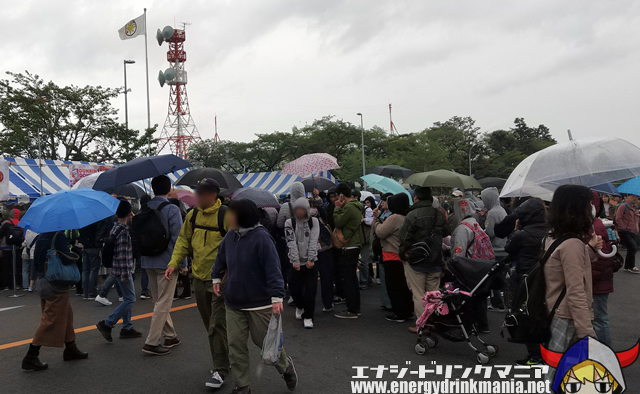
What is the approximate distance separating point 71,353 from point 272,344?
267 cm

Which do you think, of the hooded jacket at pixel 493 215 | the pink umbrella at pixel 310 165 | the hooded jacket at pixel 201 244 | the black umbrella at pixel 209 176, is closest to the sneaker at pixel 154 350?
the hooded jacket at pixel 201 244

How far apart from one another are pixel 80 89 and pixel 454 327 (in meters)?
24.3

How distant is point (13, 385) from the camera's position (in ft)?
13.7

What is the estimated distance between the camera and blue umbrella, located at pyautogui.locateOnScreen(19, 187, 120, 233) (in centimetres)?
434

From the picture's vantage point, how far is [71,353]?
478cm

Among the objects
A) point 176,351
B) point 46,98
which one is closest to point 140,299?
point 176,351

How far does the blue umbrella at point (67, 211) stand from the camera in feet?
14.2

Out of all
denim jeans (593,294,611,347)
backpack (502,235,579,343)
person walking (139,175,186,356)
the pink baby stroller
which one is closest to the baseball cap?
person walking (139,175,186,356)

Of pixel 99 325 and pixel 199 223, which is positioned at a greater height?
pixel 199 223

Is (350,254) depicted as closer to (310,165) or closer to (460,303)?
(460,303)

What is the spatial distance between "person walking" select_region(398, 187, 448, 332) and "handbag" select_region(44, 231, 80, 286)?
365cm

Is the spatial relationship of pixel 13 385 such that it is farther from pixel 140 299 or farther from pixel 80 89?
pixel 80 89

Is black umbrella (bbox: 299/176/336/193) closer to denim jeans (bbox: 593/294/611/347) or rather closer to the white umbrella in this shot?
the white umbrella

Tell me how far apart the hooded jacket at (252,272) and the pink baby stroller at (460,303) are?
193cm
